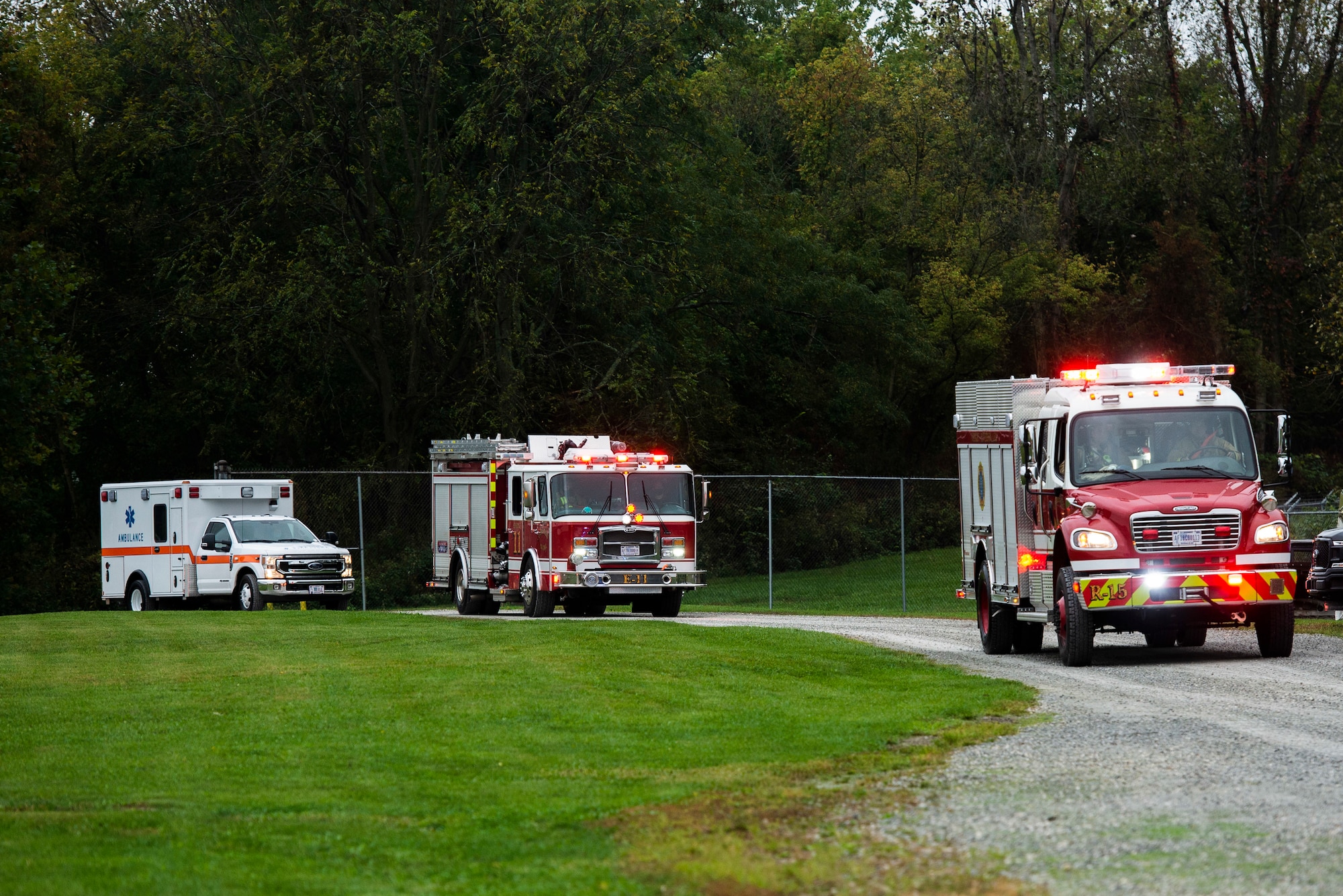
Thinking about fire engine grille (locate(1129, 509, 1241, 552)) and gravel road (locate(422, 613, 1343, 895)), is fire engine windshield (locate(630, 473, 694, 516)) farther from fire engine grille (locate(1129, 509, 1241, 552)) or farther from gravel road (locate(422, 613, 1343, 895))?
fire engine grille (locate(1129, 509, 1241, 552))

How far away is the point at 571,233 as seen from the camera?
133ft

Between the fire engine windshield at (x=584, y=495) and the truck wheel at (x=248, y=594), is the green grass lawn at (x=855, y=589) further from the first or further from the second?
the truck wheel at (x=248, y=594)

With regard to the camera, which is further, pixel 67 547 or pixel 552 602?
pixel 67 547

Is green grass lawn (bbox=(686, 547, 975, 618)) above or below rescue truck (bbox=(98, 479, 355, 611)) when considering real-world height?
below

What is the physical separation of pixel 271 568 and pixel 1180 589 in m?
20.1

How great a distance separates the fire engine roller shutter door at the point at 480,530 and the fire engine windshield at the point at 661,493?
3699mm

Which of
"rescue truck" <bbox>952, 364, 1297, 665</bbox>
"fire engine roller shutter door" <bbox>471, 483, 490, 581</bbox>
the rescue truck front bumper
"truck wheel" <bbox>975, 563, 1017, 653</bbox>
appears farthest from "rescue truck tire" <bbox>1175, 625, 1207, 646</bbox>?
"fire engine roller shutter door" <bbox>471, 483, 490, 581</bbox>

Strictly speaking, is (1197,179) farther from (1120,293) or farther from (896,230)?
(896,230)

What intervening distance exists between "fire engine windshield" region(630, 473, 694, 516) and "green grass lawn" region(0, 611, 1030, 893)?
7.12m

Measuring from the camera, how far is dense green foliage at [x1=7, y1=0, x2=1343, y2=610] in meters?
39.9

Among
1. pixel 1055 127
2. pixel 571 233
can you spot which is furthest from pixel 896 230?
pixel 571 233

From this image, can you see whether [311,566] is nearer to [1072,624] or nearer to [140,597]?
[140,597]

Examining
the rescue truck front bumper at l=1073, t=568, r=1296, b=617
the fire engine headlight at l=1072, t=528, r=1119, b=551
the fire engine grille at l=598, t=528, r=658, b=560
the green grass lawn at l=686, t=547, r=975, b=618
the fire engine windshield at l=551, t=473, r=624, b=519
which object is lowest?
the green grass lawn at l=686, t=547, r=975, b=618

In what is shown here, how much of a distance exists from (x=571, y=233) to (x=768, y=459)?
1452 cm
